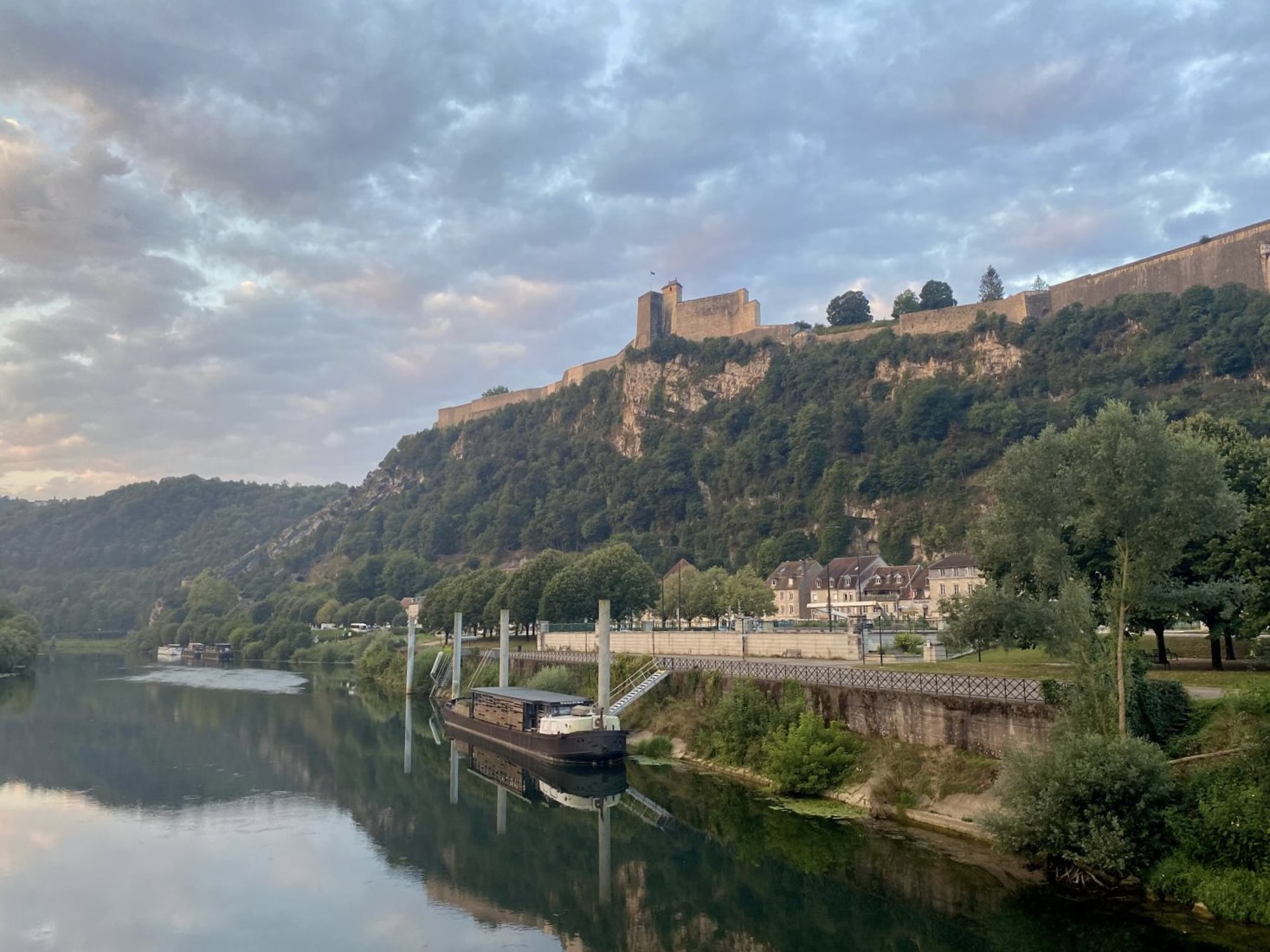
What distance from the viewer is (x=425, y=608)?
279 ft

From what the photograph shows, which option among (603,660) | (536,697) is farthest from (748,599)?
(603,660)

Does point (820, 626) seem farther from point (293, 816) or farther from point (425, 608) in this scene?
point (425, 608)

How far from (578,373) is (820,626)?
356 ft

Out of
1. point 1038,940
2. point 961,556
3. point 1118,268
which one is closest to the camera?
point 1038,940

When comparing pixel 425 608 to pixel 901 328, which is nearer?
pixel 425 608

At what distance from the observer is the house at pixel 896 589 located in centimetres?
7388

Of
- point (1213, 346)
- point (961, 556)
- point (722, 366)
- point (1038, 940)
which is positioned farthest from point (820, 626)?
point (722, 366)

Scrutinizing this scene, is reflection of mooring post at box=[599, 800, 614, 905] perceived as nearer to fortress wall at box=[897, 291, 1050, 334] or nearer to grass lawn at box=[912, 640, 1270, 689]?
grass lawn at box=[912, 640, 1270, 689]

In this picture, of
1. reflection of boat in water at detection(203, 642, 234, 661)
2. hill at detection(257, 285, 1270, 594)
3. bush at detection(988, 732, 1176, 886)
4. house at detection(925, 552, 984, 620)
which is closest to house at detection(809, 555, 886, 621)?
house at detection(925, 552, 984, 620)

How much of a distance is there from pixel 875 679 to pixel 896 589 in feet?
174

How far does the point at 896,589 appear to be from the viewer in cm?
7806

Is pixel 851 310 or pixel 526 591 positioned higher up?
pixel 851 310

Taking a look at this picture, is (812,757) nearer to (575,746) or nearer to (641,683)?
(575,746)

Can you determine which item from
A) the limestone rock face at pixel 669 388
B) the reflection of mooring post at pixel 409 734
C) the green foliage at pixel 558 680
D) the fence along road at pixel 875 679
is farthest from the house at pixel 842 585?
the limestone rock face at pixel 669 388
